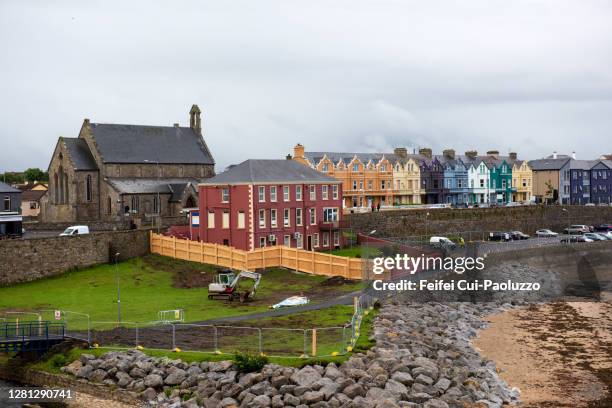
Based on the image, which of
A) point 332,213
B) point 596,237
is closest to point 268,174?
point 332,213

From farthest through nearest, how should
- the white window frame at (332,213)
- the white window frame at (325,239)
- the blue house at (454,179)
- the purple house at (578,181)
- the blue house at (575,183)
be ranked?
the purple house at (578,181)
the blue house at (575,183)
the blue house at (454,179)
the white window frame at (332,213)
the white window frame at (325,239)

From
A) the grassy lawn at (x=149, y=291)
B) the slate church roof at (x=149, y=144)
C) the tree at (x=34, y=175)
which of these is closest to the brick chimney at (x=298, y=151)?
the slate church roof at (x=149, y=144)

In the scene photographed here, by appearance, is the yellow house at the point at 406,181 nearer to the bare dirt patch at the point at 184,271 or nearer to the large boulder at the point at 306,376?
the bare dirt patch at the point at 184,271

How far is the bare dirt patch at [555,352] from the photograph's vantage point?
34.7 meters

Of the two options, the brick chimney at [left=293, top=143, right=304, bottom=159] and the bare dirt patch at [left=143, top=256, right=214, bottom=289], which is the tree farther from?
the bare dirt patch at [left=143, top=256, right=214, bottom=289]

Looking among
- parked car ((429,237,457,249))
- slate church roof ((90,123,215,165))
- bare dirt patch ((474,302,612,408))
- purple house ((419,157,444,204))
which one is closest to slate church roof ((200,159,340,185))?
parked car ((429,237,457,249))

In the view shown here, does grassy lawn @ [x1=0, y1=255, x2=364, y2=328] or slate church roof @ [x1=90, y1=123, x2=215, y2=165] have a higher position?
slate church roof @ [x1=90, y1=123, x2=215, y2=165]

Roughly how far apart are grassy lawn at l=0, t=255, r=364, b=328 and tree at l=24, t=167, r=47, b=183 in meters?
126

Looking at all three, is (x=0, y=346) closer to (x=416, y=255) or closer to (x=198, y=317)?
(x=198, y=317)

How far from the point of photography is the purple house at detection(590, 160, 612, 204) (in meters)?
132

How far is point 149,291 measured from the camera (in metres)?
52.2

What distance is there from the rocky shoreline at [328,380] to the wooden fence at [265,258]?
1617 cm

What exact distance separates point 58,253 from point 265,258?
15679 mm

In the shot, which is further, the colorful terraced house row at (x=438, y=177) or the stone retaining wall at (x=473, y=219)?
the colorful terraced house row at (x=438, y=177)
